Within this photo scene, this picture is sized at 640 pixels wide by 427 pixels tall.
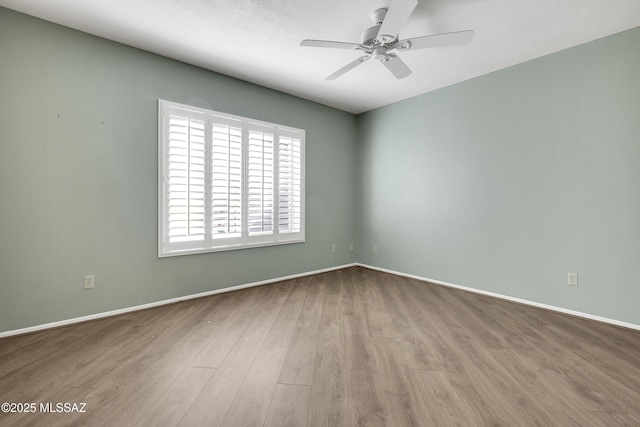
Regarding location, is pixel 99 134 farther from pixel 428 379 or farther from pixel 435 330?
pixel 435 330

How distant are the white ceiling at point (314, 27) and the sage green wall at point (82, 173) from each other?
25 centimetres

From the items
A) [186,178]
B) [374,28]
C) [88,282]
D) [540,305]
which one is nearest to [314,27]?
[374,28]

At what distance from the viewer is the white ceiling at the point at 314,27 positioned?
91.4 inches

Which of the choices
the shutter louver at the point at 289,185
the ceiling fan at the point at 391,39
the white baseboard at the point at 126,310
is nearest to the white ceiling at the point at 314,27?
the ceiling fan at the point at 391,39

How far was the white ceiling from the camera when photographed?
232cm

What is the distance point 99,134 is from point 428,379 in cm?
358

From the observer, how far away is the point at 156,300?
10.2 feet

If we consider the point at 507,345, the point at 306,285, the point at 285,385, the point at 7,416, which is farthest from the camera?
the point at 306,285

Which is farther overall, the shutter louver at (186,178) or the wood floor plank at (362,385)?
the shutter louver at (186,178)

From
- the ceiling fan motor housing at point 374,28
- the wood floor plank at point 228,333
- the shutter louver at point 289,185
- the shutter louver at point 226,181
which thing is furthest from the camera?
the shutter louver at point 289,185

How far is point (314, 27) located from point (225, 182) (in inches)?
78.7

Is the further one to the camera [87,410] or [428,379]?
[428,379]

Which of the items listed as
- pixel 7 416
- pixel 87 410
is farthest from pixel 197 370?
pixel 7 416

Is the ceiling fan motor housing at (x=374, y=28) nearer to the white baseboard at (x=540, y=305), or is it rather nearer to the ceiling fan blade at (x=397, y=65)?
the ceiling fan blade at (x=397, y=65)
